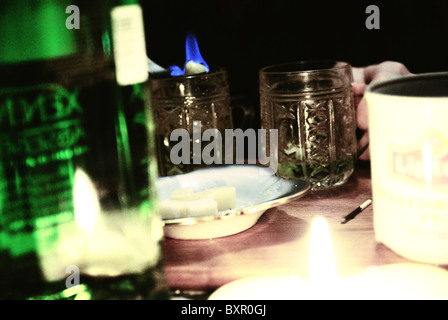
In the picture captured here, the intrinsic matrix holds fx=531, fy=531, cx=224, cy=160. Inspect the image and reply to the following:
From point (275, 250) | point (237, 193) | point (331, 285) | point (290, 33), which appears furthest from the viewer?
point (290, 33)

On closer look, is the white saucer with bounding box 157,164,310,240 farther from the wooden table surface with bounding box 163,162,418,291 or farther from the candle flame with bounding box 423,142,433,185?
the candle flame with bounding box 423,142,433,185

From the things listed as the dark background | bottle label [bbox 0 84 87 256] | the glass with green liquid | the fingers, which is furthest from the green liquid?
the dark background

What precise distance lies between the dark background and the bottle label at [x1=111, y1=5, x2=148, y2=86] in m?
0.92

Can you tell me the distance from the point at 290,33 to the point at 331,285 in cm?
112

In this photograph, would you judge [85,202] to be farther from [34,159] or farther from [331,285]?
[331,285]

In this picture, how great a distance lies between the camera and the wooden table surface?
0.43 m

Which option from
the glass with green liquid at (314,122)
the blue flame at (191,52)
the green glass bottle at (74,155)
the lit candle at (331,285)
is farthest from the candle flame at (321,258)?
the blue flame at (191,52)

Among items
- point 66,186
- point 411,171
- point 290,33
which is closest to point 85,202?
point 66,186

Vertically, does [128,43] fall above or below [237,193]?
above

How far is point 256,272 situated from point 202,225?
85mm

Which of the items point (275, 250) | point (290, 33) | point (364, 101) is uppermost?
point (290, 33)

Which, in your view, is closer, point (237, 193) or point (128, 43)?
point (128, 43)

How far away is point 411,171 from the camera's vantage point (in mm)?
383

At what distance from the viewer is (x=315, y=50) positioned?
1.35 m
